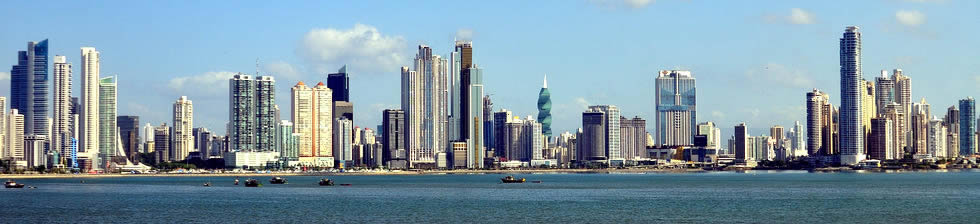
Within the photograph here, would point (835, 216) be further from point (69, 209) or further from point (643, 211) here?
point (69, 209)

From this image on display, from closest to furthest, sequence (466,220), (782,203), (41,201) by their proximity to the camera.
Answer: (466,220) → (782,203) → (41,201)

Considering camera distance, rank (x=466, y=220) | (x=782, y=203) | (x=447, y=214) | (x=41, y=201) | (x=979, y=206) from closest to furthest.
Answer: (x=466, y=220), (x=447, y=214), (x=979, y=206), (x=782, y=203), (x=41, y=201)

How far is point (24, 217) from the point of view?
312 feet

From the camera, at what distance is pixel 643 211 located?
10350cm

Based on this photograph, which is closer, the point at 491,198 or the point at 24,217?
the point at 24,217

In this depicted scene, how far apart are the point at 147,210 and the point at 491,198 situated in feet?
132

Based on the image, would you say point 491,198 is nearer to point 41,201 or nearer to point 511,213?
point 511,213

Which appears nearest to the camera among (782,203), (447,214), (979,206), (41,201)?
(447,214)

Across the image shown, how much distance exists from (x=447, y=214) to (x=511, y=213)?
5.17 meters

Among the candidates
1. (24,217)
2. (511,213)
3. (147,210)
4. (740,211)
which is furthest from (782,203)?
(24,217)

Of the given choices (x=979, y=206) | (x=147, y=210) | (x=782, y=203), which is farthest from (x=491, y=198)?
(x=979, y=206)

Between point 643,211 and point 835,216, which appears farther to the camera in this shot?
point 643,211

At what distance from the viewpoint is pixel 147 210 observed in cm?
10456

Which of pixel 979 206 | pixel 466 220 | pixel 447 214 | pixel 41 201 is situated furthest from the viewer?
pixel 41 201
